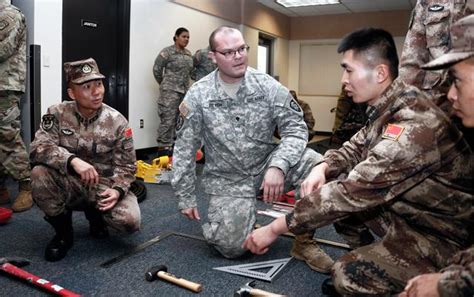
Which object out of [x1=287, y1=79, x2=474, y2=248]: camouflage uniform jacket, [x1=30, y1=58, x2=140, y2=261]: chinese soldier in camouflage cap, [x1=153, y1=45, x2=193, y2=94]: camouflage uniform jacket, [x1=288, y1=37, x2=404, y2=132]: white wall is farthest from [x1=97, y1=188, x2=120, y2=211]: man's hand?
[x1=288, y1=37, x2=404, y2=132]: white wall

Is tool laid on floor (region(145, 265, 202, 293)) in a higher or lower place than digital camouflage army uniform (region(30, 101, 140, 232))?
lower

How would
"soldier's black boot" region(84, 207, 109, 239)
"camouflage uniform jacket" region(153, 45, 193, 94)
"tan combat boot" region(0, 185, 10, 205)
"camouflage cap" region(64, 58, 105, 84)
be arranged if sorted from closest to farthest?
"camouflage cap" region(64, 58, 105, 84) → "soldier's black boot" region(84, 207, 109, 239) → "tan combat boot" region(0, 185, 10, 205) → "camouflage uniform jacket" region(153, 45, 193, 94)

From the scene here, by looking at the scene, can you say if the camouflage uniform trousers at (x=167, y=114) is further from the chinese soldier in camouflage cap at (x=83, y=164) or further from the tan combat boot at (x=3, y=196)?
the chinese soldier in camouflage cap at (x=83, y=164)

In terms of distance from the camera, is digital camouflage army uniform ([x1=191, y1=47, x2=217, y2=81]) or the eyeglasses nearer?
the eyeglasses

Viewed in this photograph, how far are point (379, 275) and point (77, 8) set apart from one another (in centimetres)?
443

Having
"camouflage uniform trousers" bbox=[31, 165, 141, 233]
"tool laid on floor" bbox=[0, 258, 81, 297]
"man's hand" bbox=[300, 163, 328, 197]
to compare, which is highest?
"man's hand" bbox=[300, 163, 328, 197]

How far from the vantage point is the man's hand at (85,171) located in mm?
2085

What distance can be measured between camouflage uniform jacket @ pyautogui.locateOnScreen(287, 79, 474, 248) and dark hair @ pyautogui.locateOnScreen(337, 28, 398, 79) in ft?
0.47

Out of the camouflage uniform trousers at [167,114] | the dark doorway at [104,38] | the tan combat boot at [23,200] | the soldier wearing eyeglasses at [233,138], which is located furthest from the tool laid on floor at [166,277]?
the camouflage uniform trousers at [167,114]

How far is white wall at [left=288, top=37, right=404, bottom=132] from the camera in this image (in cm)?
985

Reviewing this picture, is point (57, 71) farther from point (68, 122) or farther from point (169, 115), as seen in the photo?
point (68, 122)

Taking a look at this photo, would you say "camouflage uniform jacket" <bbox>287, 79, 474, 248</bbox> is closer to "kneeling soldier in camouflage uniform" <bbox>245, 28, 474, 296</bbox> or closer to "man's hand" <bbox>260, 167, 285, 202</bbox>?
"kneeling soldier in camouflage uniform" <bbox>245, 28, 474, 296</bbox>

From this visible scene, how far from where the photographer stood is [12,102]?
10.1 feet

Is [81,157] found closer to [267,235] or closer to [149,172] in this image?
[267,235]
